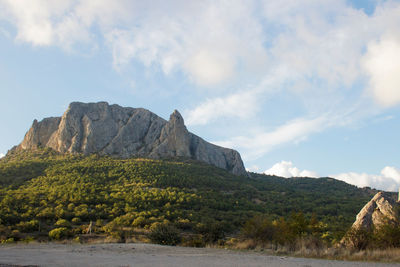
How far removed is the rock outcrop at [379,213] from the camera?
16703mm

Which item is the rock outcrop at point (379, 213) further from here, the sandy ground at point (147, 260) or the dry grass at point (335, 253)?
the sandy ground at point (147, 260)

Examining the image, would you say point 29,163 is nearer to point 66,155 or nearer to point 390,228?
point 66,155

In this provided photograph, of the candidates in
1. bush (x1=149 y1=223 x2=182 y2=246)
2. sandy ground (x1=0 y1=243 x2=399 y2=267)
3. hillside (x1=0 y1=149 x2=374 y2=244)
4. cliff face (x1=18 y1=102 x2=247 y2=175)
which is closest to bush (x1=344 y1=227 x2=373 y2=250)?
hillside (x1=0 y1=149 x2=374 y2=244)

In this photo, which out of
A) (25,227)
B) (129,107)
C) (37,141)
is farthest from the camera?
(129,107)

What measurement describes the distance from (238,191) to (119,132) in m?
48.8

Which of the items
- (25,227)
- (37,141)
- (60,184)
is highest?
(37,141)

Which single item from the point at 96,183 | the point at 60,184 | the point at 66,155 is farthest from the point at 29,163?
the point at 96,183

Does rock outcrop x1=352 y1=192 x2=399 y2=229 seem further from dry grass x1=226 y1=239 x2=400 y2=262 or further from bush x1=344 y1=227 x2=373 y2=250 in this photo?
dry grass x1=226 y1=239 x2=400 y2=262

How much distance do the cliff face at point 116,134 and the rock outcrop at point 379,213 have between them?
6942 centimetres

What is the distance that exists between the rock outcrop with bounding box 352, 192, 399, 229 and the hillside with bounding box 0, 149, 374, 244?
1.32 meters

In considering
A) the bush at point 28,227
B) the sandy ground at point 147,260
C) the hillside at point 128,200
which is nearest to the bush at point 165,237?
the hillside at point 128,200

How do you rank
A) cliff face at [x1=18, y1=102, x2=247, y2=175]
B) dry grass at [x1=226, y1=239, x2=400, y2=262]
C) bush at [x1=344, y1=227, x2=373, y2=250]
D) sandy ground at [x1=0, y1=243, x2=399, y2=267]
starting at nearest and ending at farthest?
1. sandy ground at [x1=0, y1=243, x2=399, y2=267]
2. dry grass at [x1=226, y1=239, x2=400, y2=262]
3. bush at [x1=344, y1=227, x2=373, y2=250]
4. cliff face at [x1=18, y1=102, x2=247, y2=175]

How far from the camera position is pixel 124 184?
54.2m

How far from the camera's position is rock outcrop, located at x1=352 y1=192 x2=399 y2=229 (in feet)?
54.8
